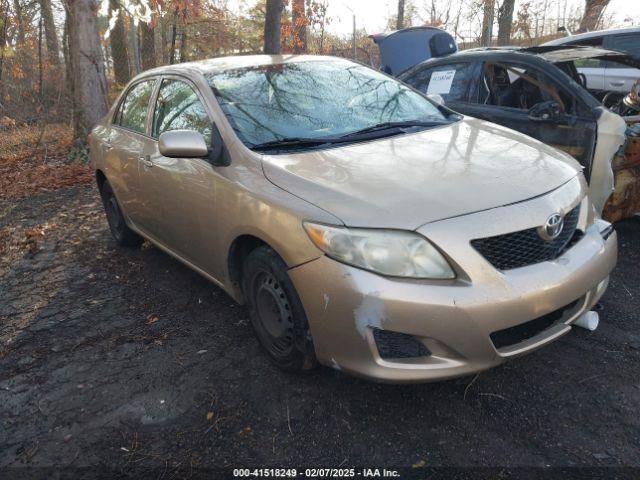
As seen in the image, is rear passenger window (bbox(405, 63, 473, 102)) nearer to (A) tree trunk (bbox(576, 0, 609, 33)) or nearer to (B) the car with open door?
(B) the car with open door

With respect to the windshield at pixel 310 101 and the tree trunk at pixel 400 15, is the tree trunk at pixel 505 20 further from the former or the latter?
the windshield at pixel 310 101

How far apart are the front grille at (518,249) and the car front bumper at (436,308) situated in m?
0.04

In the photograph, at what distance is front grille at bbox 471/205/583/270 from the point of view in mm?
2170

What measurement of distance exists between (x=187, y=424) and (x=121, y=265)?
2.44 m

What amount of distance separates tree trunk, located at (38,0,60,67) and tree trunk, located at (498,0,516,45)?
→ 36.9 feet

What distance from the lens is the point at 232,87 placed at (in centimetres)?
327

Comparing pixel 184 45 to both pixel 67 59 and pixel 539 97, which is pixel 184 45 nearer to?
pixel 67 59

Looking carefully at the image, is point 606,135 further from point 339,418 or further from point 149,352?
point 149,352

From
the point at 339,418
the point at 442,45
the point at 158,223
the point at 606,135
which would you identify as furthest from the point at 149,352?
the point at 442,45

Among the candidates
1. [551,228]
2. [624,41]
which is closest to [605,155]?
[551,228]

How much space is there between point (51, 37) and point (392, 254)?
46.9 feet

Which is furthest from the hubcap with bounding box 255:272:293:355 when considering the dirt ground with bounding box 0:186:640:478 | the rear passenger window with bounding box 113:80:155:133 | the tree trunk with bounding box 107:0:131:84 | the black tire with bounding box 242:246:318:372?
the tree trunk with bounding box 107:0:131:84

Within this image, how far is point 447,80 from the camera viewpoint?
527 cm

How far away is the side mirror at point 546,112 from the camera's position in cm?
416
